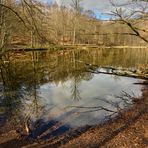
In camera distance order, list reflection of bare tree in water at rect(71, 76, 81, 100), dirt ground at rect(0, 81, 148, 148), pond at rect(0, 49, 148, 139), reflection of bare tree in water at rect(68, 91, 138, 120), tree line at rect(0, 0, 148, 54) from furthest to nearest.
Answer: reflection of bare tree in water at rect(71, 76, 81, 100)
reflection of bare tree in water at rect(68, 91, 138, 120)
pond at rect(0, 49, 148, 139)
dirt ground at rect(0, 81, 148, 148)
tree line at rect(0, 0, 148, 54)

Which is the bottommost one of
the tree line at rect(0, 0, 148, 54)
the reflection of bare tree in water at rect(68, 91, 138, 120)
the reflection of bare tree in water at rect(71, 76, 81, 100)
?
the reflection of bare tree in water at rect(68, 91, 138, 120)

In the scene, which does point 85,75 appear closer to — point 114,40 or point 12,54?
point 12,54

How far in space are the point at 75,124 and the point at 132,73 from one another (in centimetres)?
898

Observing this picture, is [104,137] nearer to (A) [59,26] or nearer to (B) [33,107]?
(B) [33,107]

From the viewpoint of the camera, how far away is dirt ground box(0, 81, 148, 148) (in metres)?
9.09

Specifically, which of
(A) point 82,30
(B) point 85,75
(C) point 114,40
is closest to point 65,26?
(A) point 82,30

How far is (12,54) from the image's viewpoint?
134 ft

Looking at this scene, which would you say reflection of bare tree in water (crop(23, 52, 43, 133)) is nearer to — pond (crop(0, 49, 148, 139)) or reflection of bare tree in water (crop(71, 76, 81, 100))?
pond (crop(0, 49, 148, 139))

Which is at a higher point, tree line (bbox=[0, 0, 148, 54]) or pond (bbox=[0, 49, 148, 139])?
tree line (bbox=[0, 0, 148, 54])

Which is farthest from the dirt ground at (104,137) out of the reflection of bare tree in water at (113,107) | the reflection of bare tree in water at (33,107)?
the reflection of bare tree in water at (113,107)

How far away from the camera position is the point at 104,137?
974cm

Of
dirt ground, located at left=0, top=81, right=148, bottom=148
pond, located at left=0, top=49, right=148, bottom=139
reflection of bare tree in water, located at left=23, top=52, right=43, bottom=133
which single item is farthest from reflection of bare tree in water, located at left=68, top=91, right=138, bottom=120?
reflection of bare tree in water, located at left=23, top=52, right=43, bottom=133

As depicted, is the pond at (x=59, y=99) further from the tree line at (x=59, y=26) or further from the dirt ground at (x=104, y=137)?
the tree line at (x=59, y=26)

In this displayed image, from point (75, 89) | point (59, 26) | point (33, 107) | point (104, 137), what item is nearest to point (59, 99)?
point (33, 107)
